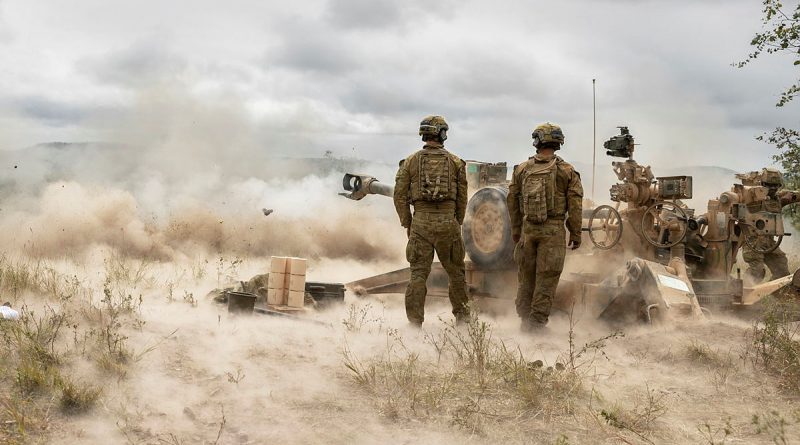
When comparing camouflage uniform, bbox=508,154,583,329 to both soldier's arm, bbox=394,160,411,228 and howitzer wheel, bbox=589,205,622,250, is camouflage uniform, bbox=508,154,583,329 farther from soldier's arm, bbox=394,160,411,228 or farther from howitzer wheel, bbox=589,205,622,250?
howitzer wheel, bbox=589,205,622,250

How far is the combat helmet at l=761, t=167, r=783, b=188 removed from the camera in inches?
414

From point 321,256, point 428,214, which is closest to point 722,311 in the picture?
point 428,214

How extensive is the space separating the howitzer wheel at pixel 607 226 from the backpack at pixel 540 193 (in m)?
1.73

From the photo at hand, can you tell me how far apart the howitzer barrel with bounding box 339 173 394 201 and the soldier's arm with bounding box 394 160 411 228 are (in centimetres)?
341

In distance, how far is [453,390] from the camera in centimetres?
532

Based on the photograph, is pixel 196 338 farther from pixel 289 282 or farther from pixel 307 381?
pixel 289 282

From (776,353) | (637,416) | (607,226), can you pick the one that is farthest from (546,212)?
(637,416)

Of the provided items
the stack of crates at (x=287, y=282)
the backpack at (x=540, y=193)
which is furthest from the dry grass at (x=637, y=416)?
the stack of crates at (x=287, y=282)

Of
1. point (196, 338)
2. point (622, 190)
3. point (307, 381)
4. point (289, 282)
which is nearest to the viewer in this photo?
point (307, 381)

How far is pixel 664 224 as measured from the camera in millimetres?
9000

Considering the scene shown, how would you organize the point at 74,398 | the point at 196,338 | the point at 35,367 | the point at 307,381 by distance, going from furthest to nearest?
1. the point at 196,338
2. the point at 307,381
3. the point at 35,367
4. the point at 74,398

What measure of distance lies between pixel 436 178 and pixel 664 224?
3236 millimetres

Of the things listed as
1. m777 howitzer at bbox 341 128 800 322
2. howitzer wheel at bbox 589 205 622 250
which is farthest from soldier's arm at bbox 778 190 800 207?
howitzer wheel at bbox 589 205 622 250

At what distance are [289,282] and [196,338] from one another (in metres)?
2.13
